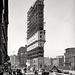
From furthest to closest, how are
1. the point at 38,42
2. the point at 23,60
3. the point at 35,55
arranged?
the point at 23,60 < the point at 35,55 < the point at 38,42

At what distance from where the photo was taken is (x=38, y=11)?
320ft

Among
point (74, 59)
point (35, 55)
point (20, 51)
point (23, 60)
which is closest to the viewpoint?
point (35, 55)

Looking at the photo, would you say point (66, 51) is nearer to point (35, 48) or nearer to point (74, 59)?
point (74, 59)

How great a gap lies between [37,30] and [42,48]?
8.98 m

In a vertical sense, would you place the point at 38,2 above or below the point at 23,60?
above

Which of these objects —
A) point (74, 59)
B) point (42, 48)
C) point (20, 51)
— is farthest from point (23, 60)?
point (42, 48)

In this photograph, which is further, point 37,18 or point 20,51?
point 20,51

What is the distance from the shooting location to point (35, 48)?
104 m

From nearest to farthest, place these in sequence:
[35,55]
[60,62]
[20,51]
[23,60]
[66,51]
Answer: [35,55]
[66,51]
[60,62]
[23,60]
[20,51]

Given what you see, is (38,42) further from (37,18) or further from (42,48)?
(37,18)

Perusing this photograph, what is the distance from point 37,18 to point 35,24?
4889 mm

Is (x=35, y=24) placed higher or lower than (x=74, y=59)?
higher

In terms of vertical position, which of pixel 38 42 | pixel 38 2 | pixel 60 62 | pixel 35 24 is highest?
pixel 38 2

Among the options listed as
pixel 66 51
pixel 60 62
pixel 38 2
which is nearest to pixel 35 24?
pixel 38 2
